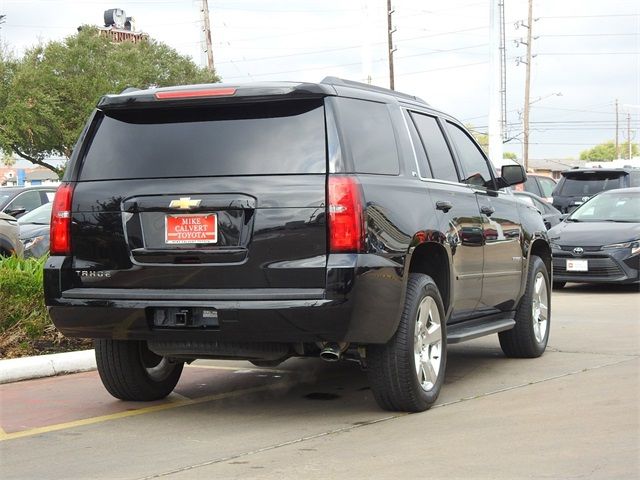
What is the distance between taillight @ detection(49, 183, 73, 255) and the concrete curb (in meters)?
2.10

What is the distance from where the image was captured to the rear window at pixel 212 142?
20.3 feet

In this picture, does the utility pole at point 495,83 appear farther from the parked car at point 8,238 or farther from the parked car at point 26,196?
the parked car at point 8,238

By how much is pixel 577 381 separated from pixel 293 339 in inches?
108

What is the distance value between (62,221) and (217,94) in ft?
4.00

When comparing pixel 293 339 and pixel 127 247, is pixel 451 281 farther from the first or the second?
pixel 127 247

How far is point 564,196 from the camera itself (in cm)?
2405

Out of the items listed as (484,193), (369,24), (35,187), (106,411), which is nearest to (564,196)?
(369,24)

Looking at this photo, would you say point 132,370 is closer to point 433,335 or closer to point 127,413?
point 127,413

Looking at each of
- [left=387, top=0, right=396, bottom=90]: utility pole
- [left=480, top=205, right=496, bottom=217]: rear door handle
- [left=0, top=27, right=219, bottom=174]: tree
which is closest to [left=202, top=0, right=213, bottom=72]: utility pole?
[left=0, top=27, right=219, bottom=174]: tree

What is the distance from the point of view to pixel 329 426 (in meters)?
6.31

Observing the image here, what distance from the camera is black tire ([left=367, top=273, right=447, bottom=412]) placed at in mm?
6371

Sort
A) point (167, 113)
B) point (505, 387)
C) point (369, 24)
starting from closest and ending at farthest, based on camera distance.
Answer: point (167, 113), point (505, 387), point (369, 24)

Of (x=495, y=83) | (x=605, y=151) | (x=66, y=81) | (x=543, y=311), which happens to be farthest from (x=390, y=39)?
(x=605, y=151)

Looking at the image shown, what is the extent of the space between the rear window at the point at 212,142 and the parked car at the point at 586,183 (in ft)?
58.6
